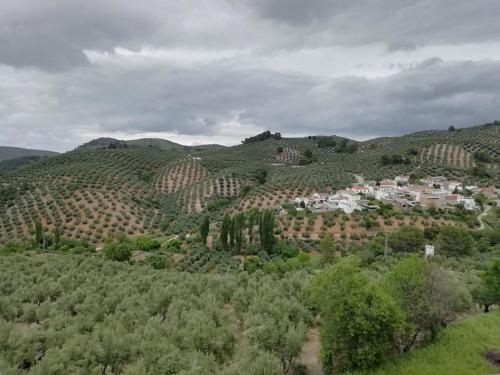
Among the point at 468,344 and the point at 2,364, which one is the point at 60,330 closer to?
the point at 2,364

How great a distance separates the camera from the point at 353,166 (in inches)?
3770

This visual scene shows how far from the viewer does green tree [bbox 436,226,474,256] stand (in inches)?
1560

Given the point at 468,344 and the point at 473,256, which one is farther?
the point at 473,256

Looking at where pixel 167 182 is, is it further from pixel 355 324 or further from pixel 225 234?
pixel 355 324

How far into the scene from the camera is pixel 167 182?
294 feet

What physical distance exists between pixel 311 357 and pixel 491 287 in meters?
11.9

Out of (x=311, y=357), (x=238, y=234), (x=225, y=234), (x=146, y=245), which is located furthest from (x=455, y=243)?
(x=146, y=245)

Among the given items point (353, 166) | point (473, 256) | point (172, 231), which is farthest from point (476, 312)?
point (353, 166)

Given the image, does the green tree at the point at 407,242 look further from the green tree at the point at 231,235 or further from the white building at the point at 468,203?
the white building at the point at 468,203

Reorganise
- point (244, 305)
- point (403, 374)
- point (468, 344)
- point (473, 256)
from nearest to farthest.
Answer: point (403, 374) → point (468, 344) → point (244, 305) → point (473, 256)

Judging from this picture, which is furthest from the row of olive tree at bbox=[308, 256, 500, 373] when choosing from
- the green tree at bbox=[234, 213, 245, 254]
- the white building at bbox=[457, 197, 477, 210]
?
the white building at bbox=[457, 197, 477, 210]

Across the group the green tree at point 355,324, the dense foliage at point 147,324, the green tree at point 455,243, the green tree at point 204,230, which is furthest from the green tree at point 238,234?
the green tree at point 355,324

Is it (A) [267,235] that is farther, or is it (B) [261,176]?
(B) [261,176]

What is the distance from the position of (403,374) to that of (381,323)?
1.92 meters
